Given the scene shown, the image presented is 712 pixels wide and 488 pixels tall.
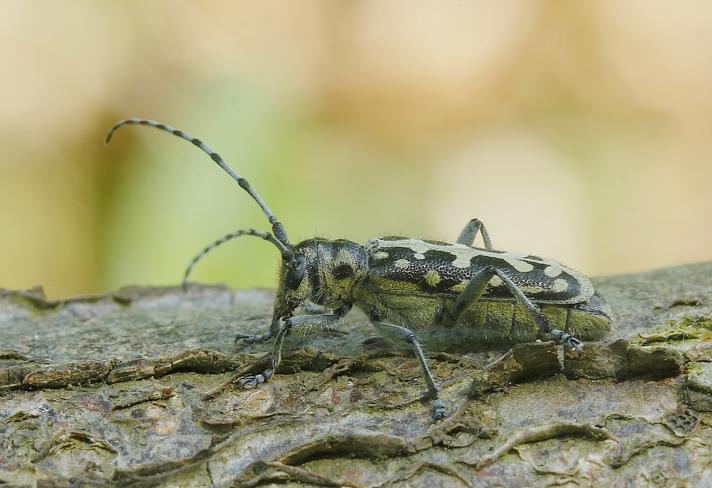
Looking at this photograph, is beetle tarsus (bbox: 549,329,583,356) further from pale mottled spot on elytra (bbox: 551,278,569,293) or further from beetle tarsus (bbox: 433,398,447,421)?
beetle tarsus (bbox: 433,398,447,421)

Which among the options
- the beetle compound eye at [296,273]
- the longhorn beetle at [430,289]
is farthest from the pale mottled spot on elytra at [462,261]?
the beetle compound eye at [296,273]

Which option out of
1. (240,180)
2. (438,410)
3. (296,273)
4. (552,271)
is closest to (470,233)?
(552,271)

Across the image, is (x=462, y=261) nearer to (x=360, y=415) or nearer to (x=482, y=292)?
(x=482, y=292)

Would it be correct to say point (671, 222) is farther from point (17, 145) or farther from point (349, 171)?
point (17, 145)

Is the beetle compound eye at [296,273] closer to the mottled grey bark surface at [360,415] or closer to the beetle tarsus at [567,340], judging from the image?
the mottled grey bark surface at [360,415]

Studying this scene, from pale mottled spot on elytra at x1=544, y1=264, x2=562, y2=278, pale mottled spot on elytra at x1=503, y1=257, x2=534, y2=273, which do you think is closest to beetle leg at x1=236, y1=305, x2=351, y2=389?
pale mottled spot on elytra at x1=503, y1=257, x2=534, y2=273

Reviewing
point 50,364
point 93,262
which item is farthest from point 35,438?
point 93,262
